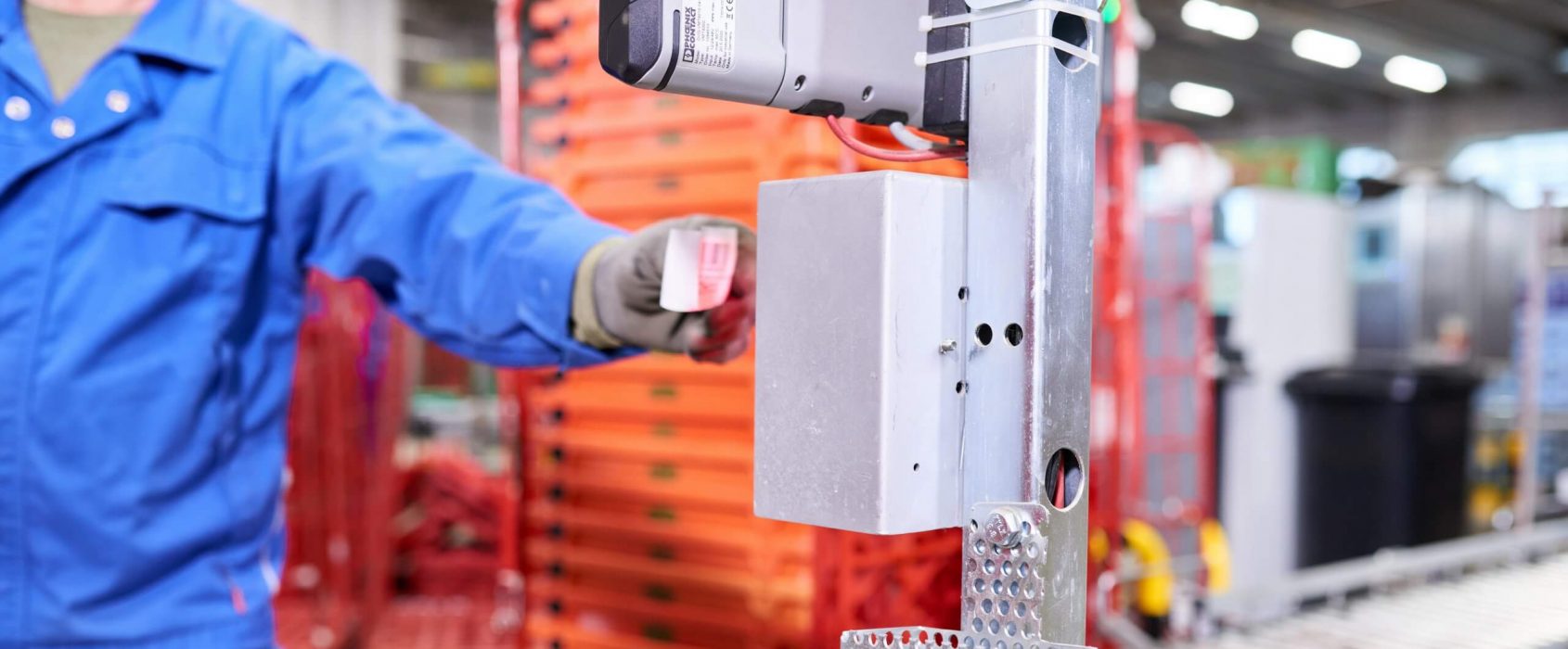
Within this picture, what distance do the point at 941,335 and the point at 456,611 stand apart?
5.99m

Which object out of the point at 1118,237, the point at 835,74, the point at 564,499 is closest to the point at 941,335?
the point at 835,74

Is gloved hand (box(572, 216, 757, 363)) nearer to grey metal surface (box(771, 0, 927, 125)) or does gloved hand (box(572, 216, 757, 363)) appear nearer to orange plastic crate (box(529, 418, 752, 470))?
grey metal surface (box(771, 0, 927, 125))

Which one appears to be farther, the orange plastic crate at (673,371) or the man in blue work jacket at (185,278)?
the orange plastic crate at (673,371)

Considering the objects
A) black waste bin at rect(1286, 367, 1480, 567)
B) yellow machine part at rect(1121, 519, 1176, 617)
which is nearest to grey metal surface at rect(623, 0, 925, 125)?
yellow machine part at rect(1121, 519, 1176, 617)

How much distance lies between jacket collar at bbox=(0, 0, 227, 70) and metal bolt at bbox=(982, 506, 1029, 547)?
1.33 m

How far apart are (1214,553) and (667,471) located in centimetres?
428

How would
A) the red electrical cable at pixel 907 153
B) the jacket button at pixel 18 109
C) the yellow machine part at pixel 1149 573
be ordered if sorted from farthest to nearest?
the yellow machine part at pixel 1149 573
the jacket button at pixel 18 109
the red electrical cable at pixel 907 153

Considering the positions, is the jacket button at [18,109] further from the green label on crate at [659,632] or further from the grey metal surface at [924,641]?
the green label on crate at [659,632]

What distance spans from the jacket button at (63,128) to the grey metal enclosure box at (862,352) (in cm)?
108

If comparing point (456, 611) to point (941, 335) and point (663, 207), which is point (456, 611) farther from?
point (941, 335)

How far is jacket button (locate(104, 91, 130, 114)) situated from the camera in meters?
1.61

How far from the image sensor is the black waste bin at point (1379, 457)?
6523 mm

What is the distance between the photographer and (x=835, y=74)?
1.06m

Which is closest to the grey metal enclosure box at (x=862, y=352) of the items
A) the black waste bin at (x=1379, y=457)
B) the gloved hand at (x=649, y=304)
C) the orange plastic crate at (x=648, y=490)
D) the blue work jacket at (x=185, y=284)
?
the gloved hand at (x=649, y=304)
